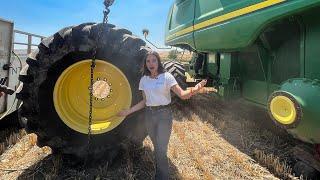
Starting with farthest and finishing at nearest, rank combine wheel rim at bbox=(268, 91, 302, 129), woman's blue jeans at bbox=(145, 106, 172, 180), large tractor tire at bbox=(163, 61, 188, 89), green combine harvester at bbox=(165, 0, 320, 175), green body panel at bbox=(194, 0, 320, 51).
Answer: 1. large tractor tire at bbox=(163, 61, 188, 89)
2. green body panel at bbox=(194, 0, 320, 51)
3. woman's blue jeans at bbox=(145, 106, 172, 180)
4. green combine harvester at bbox=(165, 0, 320, 175)
5. combine wheel rim at bbox=(268, 91, 302, 129)

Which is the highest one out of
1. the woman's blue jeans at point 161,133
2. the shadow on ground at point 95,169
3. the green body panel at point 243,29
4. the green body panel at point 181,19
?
the green body panel at point 181,19

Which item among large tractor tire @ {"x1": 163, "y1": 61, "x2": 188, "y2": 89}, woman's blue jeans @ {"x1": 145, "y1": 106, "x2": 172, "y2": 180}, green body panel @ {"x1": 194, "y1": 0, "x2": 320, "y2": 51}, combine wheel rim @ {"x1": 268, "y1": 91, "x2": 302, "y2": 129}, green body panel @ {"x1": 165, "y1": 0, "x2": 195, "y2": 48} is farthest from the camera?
large tractor tire @ {"x1": 163, "y1": 61, "x2": 188, "y2": 89}

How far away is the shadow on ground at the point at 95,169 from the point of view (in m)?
4.18

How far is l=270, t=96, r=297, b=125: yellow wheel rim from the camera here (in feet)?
12.0

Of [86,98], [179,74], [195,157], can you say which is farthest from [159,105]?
[179,74]

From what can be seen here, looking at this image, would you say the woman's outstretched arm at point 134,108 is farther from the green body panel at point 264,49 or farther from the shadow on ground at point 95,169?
the green body panel at point 264,49

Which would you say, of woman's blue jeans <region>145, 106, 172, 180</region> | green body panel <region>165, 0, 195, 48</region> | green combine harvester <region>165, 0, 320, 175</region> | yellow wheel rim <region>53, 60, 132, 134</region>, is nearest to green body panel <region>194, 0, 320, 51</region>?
green combine harvester <region>165, 0, 320, 175</region>

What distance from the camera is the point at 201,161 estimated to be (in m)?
4.80

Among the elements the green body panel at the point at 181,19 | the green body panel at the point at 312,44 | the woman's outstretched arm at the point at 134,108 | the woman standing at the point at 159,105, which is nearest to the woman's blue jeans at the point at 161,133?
the woman standing at the point at 159,105

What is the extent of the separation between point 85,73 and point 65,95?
13.6 inches

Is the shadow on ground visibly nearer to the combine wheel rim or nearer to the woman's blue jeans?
the woman's blue jeans

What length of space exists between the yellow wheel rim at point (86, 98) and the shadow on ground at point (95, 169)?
1.36 feet

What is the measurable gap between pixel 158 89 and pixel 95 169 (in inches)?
46.9

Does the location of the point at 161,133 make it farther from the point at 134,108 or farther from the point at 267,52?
the point at 267,52
